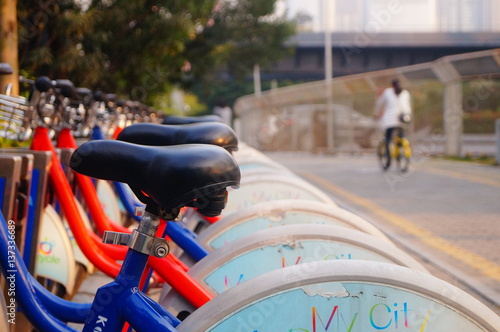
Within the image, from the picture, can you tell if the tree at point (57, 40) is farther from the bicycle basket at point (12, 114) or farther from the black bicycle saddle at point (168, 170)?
the black bicycle saddle at point (168, 170)

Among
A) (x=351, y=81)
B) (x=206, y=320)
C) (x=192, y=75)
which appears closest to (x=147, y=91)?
(x=192, y=75)

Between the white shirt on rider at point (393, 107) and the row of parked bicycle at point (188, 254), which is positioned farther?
the white shirt on rider at point (393, 107)

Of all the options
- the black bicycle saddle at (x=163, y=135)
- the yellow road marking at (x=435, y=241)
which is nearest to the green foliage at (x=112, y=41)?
the yellow road marking at (x=435, y=241)

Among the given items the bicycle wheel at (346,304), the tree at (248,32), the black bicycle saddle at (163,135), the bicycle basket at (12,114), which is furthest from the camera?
the tree at (248,32)

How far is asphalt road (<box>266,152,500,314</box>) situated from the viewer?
5.19 meters

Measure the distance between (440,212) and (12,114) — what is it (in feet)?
18.1

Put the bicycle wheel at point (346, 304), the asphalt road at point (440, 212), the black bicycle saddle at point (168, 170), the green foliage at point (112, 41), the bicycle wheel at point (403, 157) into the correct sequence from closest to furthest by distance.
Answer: the black bicycle saddle at point (168, 170) < the bicycle wheel at point (346, 304) < the asphalt road at point (440, 212) < the green foliage at point (112, 41) < the bicycle wheel at point (403, 157)

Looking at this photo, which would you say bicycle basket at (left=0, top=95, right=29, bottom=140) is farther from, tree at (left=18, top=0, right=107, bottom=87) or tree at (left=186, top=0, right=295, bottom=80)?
tree at (left=186, top=0, right=295, bottom=80)

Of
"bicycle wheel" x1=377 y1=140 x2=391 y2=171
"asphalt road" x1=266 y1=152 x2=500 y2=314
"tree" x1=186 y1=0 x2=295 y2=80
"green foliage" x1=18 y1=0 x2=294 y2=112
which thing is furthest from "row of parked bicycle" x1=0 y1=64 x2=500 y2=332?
"tree" x1=186 y1=0 x2=295 y2=80

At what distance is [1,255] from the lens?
7.33 feet

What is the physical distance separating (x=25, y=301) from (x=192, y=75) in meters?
19.7

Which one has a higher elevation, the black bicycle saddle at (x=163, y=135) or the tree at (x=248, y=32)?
the tree at (x=248, y=32)

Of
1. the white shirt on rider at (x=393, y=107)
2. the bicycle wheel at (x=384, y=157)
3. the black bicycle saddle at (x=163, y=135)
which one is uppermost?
the white shirt on rider at (x=393, y=107)

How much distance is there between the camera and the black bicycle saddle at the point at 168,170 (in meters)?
1.67
